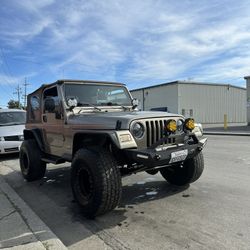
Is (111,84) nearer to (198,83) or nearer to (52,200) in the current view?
(52,200)

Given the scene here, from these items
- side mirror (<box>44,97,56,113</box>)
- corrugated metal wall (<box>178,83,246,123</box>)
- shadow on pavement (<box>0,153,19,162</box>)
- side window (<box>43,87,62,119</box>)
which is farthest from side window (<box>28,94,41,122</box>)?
corrugated metal wall (<box>178,83,246,123</box>)

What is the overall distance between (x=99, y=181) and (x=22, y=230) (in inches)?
44.7

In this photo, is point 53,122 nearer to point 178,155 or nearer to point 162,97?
point 178,155

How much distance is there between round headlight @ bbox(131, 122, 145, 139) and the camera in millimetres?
4461

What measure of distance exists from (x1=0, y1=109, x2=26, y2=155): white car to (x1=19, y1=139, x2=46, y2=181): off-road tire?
10.4 ft

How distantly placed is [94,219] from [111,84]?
290 centimetres

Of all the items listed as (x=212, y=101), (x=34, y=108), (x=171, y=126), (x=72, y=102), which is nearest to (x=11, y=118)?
(x=34, y=108)

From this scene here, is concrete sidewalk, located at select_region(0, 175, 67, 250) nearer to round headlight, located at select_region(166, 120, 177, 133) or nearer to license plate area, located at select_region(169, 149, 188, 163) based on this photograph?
license plate area, located at select_region(169, 149, 188, 163)

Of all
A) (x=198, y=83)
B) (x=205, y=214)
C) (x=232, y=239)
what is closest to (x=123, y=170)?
(x=205, y=214)

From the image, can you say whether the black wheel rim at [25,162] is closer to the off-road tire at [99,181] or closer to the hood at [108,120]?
the hood at [108,120]

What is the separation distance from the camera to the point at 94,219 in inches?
178

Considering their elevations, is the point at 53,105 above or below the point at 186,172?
above

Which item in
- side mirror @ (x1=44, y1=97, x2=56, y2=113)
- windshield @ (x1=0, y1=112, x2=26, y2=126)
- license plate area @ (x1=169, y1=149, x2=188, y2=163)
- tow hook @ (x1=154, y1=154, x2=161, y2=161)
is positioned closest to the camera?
tow hook @ (x1=154, y1=154, x2=161, y2=161)

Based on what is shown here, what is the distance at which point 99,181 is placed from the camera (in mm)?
4242
